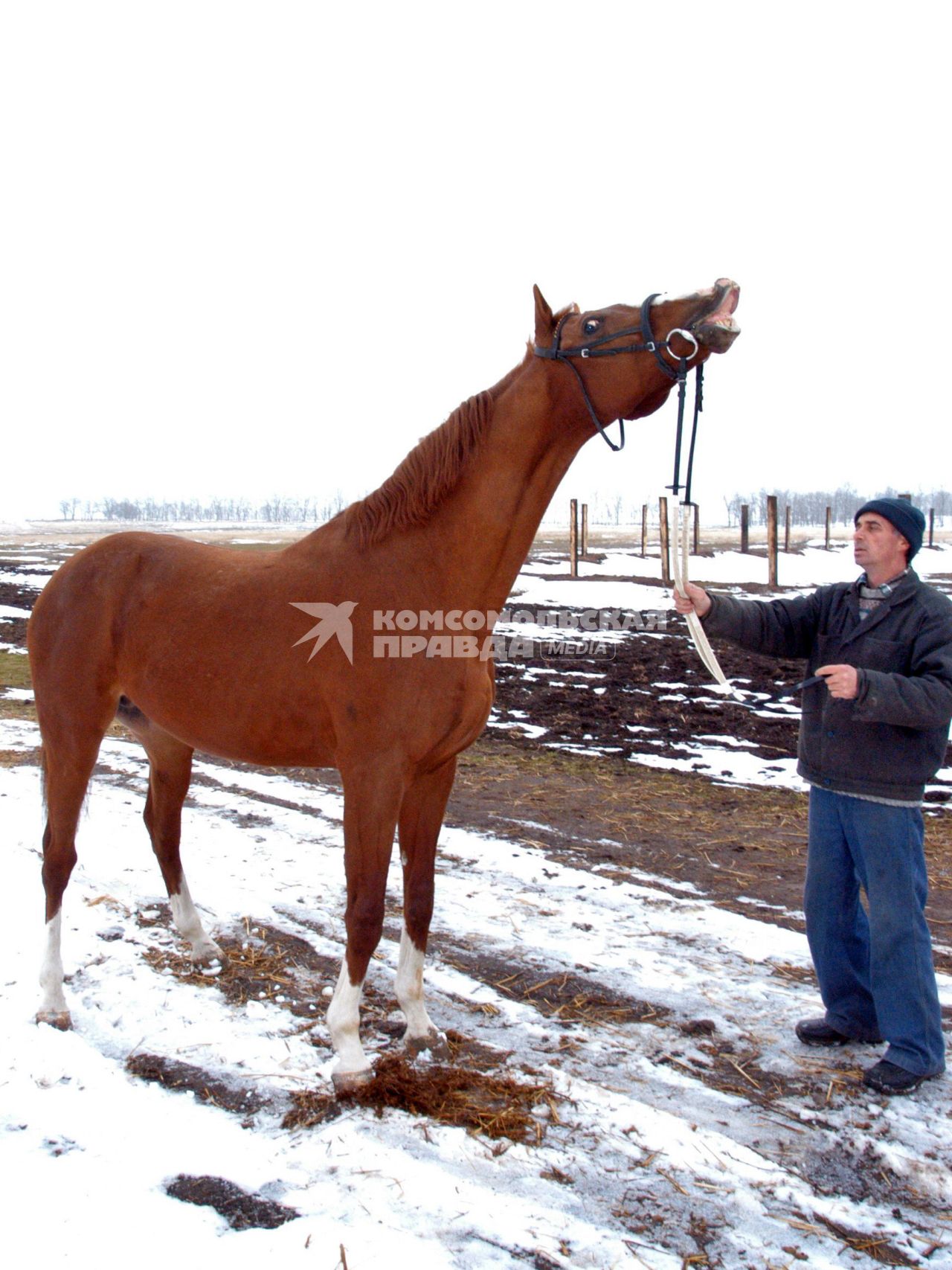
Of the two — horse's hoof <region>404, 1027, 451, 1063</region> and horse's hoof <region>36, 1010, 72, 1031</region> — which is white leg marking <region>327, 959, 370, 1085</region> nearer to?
horse's hoof <region>404, 1027, 451, 1063</region>

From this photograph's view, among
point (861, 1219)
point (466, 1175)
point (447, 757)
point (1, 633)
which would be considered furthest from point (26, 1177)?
point (1, 633)

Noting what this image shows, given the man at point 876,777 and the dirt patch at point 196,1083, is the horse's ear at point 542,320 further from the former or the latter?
the dirt patch at point 196,1083

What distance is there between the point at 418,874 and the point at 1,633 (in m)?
12.4

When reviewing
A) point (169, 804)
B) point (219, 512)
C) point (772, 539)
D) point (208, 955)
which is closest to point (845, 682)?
point (208, 955)

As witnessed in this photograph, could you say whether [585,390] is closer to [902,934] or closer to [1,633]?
[902,934]

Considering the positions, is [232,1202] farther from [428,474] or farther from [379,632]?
[428,474]

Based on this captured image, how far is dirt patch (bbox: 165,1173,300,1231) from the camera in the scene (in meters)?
2.08

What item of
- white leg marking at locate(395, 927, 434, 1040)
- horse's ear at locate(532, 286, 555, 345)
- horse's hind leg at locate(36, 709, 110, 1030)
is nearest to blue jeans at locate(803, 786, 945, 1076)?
white leg marking at locate(395, 927, 434, 1040)

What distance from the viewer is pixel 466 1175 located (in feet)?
7.48

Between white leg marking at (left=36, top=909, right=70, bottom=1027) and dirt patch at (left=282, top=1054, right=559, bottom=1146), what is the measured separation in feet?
3.55

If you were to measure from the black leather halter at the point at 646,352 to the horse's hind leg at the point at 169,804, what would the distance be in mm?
→ 2323

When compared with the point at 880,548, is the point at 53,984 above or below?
below

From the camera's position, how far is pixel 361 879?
9.19 ft

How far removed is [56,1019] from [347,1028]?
45.7 inches
